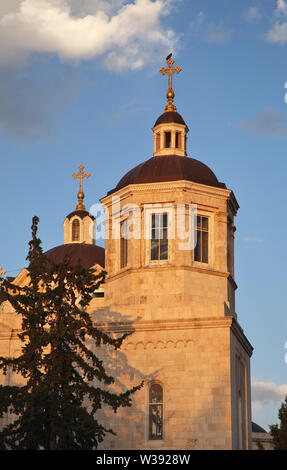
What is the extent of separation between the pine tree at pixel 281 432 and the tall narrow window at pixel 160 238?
12.6 metres

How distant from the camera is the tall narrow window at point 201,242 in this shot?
38375 millimetres

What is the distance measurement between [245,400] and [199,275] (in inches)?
227

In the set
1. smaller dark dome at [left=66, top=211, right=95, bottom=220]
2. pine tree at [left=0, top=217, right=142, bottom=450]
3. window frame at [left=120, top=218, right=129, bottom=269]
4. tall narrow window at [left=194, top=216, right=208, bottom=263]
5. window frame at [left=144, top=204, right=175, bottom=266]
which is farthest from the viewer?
smaller dark dome at [left=66, top=211, right=95, bottom=220]

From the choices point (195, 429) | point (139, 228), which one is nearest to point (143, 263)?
point (139, 228)

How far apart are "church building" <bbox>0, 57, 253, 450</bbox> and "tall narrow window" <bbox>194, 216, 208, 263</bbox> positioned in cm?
4

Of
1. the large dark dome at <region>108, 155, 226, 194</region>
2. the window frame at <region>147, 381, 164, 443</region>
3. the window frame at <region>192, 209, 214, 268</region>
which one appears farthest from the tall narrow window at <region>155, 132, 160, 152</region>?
the window frame at <region>147, 381, 164, 443</region>

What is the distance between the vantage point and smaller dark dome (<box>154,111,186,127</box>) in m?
41.8

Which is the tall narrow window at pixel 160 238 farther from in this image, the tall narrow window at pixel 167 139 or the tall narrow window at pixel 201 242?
the tall narrow window at pixel 167 139

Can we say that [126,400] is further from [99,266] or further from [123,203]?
[99,266]

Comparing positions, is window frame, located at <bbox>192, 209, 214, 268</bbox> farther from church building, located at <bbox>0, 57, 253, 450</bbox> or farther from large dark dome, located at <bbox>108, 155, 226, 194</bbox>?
large dark dome, located at <bbox>108, 155, 226, 194</bbox>

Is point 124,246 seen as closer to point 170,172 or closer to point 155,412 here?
point 170,172

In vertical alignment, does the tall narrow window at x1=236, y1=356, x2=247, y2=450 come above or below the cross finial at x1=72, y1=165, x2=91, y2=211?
below

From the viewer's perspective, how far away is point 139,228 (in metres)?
38.4

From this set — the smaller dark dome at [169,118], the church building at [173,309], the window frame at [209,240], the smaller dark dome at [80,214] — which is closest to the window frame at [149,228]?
the church building at [173,309]
